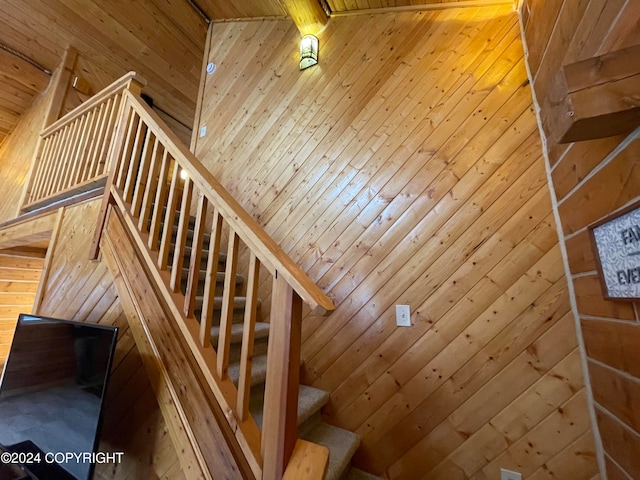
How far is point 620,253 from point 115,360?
2199mm

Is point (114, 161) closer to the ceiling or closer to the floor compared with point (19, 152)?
closer to the floor

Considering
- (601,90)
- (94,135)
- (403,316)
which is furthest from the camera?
(94,135)

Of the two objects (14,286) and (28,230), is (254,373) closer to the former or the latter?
(28,230)

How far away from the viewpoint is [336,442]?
65.3 inches

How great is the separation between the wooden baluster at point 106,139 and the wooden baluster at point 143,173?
52 cm

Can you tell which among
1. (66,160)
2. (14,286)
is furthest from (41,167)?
(14,286)

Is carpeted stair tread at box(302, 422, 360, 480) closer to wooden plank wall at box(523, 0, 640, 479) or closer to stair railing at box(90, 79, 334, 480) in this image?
stair railing at box(90, 79, 334, 480)

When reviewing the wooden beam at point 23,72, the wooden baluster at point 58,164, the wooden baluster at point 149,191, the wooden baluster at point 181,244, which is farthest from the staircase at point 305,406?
the wooden beam at point 23,72

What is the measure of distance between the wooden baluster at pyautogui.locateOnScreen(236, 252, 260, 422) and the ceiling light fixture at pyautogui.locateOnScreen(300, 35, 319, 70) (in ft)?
7.16

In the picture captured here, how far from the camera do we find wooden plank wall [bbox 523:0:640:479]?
86cm

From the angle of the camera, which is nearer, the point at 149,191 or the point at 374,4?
the point at 149,191

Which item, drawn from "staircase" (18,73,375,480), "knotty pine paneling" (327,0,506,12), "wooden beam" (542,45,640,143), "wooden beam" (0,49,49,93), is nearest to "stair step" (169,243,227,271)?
"staircase" (18,73,375,480)

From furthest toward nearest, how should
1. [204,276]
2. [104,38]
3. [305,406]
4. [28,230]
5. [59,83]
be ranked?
1. [104,38]
2. [59,83]
3. [28,230]
4. [204,276]
5. [305,406]

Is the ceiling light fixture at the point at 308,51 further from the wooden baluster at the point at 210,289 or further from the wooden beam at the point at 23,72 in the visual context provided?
the wooden beam at the point at 23,72
